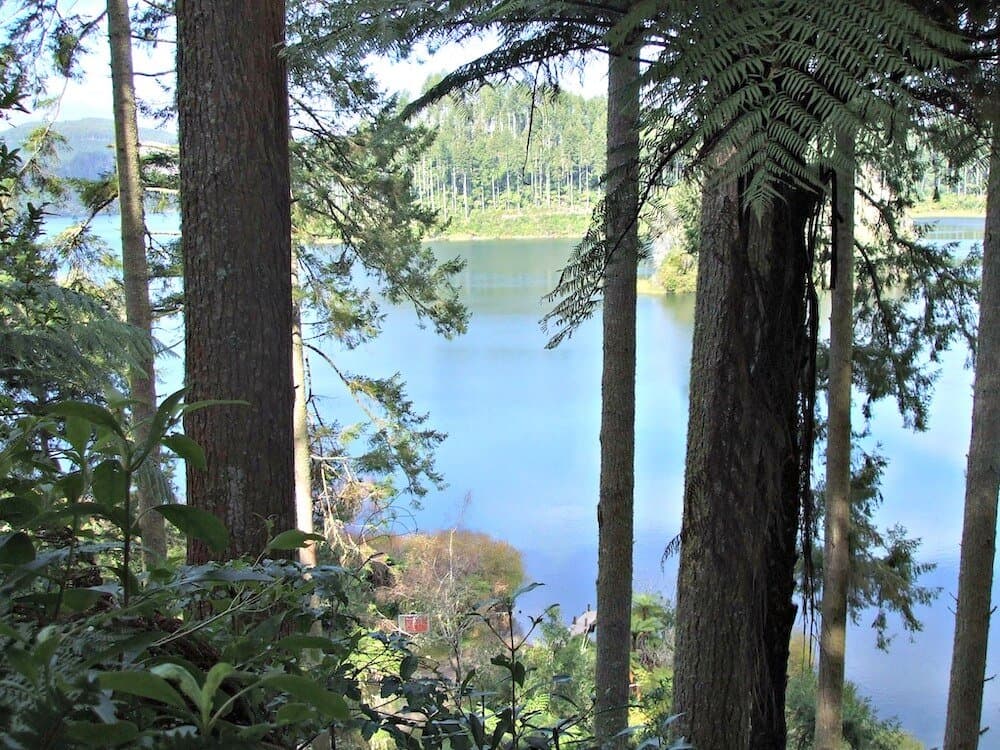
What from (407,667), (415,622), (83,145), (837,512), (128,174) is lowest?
(415,622)

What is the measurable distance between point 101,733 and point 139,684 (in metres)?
0.04

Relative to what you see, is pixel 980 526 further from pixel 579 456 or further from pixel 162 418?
pixel 579 456

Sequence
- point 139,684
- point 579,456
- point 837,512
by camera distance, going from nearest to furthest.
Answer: point 139,684
point 837,512
point 579,456

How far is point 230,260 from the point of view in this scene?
226 centimetres

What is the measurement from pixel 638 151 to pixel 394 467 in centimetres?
806

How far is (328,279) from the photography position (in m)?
8.76

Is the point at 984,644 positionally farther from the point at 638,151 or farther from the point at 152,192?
the point at 152,192

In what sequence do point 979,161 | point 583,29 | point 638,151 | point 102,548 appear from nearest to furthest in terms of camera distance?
point 102,548 < point 979,161 < point 638,151 < point 583,29

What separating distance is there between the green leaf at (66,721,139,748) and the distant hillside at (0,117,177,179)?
736 cm

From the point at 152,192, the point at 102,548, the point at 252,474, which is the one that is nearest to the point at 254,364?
the point at 252,474

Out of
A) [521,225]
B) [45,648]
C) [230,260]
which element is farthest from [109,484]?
[521,225]

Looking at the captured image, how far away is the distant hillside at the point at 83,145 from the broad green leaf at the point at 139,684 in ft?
24.2

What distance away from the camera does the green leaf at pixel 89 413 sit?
66 cm

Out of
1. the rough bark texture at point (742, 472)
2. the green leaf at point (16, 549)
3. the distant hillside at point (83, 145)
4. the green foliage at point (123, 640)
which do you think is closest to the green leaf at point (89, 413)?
the green foliage at point (123, 640)
